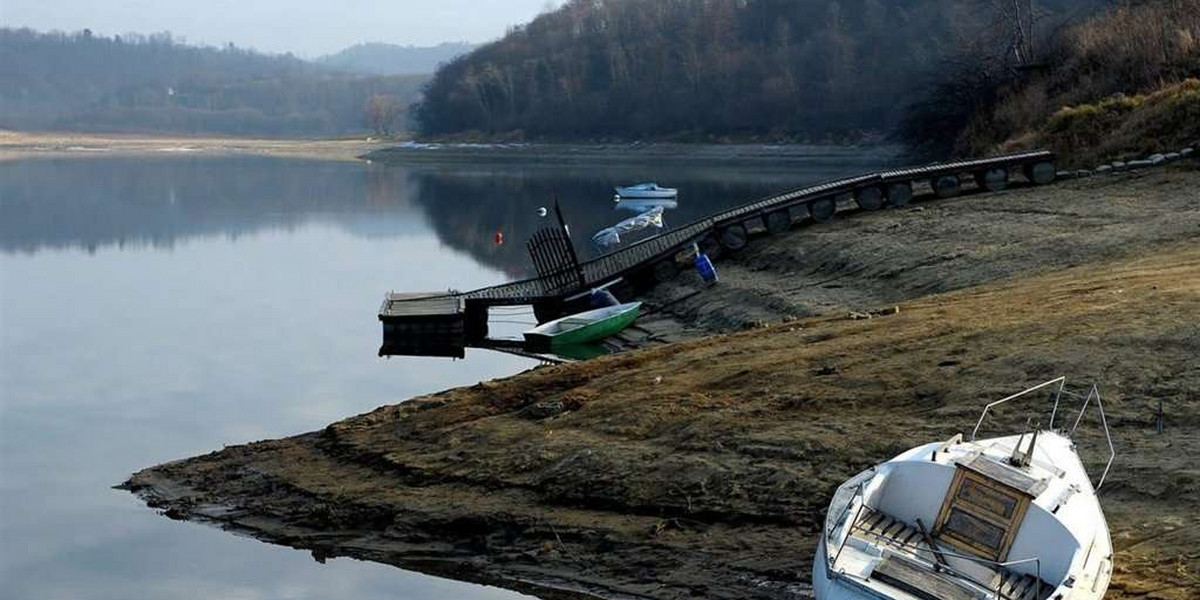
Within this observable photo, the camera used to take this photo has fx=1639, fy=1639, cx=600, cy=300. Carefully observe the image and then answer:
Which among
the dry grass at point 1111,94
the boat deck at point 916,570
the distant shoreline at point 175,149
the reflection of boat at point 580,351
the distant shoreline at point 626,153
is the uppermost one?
the dry grass at point 1111,94

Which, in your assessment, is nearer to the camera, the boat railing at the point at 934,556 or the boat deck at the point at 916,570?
the boat deck at the point at 916,570

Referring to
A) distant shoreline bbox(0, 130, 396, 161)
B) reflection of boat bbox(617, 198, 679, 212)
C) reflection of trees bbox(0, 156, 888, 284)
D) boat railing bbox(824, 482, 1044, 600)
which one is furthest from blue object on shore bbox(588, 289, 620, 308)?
distant shoreline bbox(0, 130, 396, 161)

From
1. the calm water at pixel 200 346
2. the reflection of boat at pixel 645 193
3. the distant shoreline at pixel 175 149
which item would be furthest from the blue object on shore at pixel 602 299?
the distant shoreline at pixel 175 149

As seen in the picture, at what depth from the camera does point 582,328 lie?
104 ft

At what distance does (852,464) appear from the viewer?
53.9 ft

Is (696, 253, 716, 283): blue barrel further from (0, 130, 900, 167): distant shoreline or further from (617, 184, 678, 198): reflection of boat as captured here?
(0, 130, 900, 167): distant shoreline

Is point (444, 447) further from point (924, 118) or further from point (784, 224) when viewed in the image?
point (924, 118)

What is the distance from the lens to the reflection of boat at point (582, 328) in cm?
3194

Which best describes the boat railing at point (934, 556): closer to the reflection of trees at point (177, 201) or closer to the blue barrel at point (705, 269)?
the blue barrel at point (705, 269)

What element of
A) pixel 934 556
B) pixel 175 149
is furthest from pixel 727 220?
pixel 175 149

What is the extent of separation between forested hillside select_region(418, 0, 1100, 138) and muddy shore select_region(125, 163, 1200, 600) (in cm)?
9106

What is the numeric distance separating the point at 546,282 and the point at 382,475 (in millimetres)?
18686

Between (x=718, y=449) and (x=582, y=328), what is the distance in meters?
14.4

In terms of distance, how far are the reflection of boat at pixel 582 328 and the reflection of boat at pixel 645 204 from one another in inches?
1419
